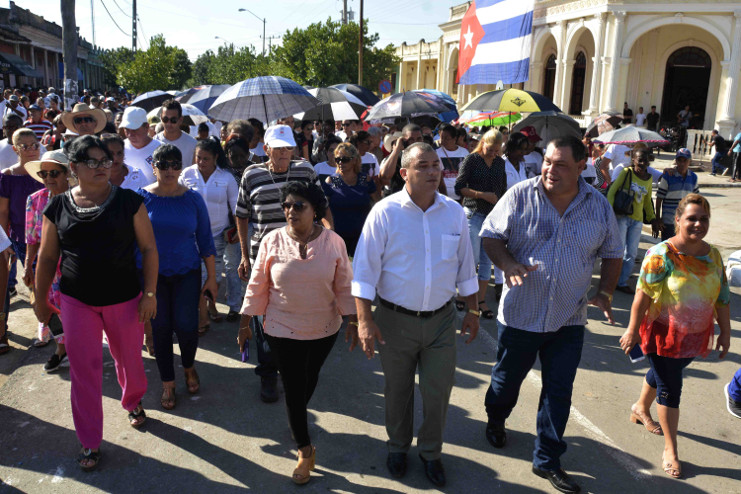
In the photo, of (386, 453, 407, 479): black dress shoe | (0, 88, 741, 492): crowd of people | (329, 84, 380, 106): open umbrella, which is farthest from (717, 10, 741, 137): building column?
(386, 453, 407, 479): black dress shoe

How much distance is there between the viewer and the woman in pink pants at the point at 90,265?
346 centimetres

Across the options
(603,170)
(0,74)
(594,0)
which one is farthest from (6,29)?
(603,170)

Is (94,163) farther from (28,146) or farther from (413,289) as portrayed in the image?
(28,146)

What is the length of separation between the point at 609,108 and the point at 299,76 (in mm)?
15786

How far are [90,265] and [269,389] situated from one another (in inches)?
62.3

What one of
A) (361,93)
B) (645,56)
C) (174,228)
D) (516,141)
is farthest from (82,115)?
(645,56)

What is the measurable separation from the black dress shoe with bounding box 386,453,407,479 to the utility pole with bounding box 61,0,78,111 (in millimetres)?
11889

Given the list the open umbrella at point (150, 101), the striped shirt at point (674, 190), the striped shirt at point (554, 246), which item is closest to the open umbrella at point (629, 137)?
the striped shirt at point (674, 190)

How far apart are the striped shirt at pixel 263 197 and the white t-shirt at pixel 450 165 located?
2.26m

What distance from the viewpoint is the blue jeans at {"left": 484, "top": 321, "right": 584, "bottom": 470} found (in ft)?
11.3

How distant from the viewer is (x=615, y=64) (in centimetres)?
2384

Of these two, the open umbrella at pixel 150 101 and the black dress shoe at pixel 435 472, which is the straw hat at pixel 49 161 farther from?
the open umbrella at pixel 150 101

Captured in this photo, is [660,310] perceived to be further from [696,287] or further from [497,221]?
[497,221]

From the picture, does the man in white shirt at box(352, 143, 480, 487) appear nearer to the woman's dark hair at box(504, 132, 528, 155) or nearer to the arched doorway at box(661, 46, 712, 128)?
the woman's dark hair at box(504, 132, 528, 155)
